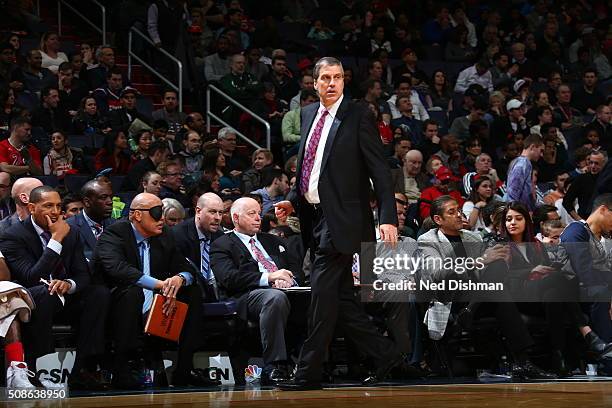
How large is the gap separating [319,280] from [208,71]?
8.25 meters

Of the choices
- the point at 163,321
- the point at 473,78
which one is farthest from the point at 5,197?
the point at 473,78

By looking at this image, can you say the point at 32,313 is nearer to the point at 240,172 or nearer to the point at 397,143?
the point at 240,172

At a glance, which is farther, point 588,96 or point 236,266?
point 588,96

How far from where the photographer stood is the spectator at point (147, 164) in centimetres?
1106

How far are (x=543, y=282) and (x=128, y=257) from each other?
3.17 meters

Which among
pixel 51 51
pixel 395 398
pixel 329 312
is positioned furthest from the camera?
pixel 51 51

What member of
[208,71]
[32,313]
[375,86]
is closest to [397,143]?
[375,86]

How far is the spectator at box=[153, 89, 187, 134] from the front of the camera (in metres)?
13.1

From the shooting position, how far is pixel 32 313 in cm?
720

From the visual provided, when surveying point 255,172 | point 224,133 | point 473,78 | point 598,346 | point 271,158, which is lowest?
point 598,346

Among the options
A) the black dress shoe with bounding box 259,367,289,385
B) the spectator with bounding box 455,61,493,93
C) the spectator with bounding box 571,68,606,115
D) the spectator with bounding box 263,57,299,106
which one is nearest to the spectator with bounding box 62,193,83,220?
the black dress shoe with bounding box 259,367,289,385

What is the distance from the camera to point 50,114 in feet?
39.1

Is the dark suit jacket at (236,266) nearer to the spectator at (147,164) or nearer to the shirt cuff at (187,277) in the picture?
the shirt cuff at (187,277)

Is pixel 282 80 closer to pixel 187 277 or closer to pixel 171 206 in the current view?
pixel 171 206
